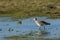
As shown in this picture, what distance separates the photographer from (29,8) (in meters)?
27.4

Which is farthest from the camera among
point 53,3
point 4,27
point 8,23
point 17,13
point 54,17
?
point 53,3

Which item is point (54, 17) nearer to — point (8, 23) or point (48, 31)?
point (8, 23)

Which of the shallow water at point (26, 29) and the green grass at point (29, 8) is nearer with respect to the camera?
the shallow water at point (26, 29)

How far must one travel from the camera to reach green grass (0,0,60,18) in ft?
80.1

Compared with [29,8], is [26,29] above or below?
below

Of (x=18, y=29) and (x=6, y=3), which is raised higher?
(x=6, y=3)

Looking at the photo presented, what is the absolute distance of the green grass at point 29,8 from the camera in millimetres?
24422

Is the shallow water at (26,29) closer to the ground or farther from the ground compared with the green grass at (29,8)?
closer to the ground

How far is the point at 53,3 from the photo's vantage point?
96.5 ft

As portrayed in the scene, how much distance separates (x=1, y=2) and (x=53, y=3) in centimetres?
462

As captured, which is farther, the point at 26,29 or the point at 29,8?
the point at 29,8

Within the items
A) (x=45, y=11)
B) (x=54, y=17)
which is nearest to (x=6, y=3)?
(x=45, y=11)

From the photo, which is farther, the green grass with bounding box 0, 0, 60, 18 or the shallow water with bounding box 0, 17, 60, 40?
the green grass with bounding box 0, 0, 60, 18

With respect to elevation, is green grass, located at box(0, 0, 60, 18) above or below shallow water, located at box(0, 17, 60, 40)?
above
